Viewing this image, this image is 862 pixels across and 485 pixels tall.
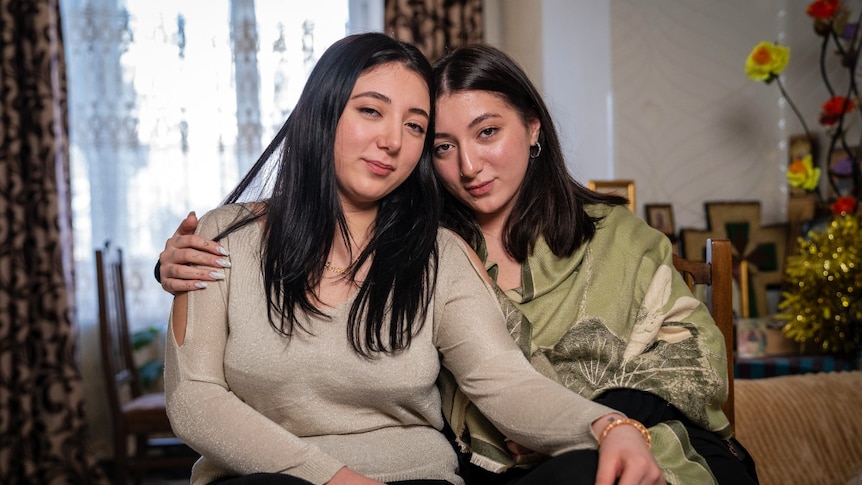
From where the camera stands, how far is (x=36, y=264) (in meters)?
3.75

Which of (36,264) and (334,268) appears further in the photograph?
(36,264)

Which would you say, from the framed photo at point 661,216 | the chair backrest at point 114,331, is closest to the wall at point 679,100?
the framed photo at point 661,216

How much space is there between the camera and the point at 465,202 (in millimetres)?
1872

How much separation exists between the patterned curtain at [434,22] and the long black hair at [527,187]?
2065 mm

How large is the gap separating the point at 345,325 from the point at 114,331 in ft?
8.38

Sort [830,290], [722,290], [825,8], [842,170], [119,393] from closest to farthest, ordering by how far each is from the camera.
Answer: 1. [722,290]
2. [830,290]
3. [825,8]
4. [842,170]
5. [119,393]

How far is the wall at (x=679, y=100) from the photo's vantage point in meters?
3.56

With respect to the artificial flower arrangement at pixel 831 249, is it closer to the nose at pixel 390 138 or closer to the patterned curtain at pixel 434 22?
the patterned curtain at pixel 434 22

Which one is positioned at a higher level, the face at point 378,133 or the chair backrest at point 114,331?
the face at point 378,133

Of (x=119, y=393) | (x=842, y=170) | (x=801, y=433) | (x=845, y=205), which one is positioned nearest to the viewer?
(x=801, y=433)

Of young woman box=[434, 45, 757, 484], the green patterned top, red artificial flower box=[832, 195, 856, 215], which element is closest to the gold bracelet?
young woman box=[434, 45, 757, 484]

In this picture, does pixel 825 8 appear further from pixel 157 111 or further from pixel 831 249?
pixel 157 111

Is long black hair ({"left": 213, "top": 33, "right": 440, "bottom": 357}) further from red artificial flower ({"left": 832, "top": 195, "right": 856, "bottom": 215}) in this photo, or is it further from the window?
the window

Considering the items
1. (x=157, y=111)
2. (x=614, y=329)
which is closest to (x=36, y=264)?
(x=157, y=111)
